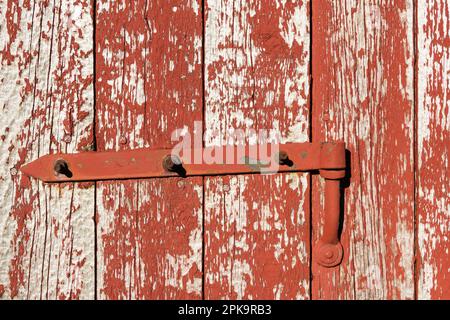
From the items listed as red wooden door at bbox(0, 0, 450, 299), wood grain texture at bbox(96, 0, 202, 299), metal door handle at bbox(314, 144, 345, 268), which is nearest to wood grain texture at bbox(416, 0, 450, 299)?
red wooden door at bbox(0, 0, 450, 299)

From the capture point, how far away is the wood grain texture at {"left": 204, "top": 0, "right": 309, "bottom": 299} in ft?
3.31

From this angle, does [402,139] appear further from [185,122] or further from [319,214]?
[185,122]

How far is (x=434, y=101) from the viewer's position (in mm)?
1037

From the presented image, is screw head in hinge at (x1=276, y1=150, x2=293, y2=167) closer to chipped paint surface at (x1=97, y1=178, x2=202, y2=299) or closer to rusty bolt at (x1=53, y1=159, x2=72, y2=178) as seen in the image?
chipped paint surface at (x1=97, y1=178, x2=202, y2=299)

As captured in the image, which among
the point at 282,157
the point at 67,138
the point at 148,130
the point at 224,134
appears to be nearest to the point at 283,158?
the point at 282,157

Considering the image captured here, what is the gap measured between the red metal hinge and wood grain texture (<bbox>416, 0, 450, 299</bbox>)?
15cm

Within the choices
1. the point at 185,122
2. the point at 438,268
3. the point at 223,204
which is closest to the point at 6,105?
the point at 185,122

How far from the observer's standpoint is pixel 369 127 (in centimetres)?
104

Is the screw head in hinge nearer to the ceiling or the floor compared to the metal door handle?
nearer to the ceiling

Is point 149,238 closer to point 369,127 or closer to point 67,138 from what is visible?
point 67,138

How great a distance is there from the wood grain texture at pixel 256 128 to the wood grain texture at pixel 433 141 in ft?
0.66

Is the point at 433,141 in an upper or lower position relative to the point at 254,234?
upper

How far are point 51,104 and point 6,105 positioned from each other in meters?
0.07

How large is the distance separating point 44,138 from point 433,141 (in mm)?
664
